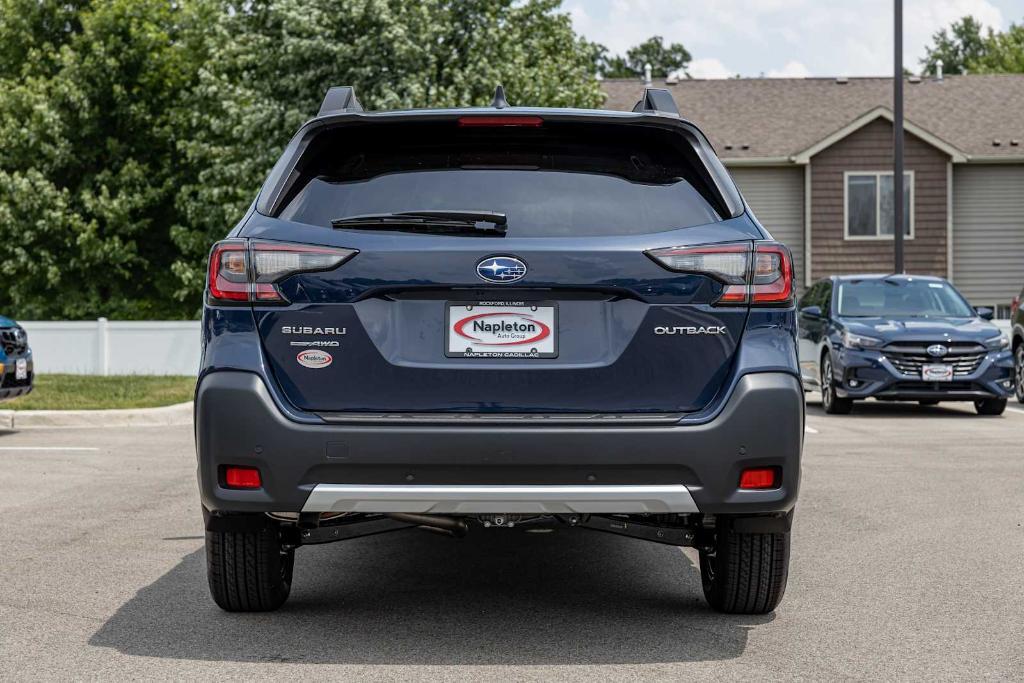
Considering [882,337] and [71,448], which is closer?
[71,448]

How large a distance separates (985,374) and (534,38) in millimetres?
22309

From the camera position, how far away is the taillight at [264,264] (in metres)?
4.65

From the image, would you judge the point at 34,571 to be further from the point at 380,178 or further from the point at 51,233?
the point at 51,233

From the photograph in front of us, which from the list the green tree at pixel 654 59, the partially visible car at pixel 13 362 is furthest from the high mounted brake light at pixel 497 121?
the green tree at pixel 654 59

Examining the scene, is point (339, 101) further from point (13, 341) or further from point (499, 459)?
point (13, 341)

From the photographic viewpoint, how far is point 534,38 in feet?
116

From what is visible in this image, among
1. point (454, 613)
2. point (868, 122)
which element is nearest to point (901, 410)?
point (454, 613)

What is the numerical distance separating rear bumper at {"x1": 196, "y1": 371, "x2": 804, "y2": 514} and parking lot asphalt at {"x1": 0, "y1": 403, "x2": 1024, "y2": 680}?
1.81 feet

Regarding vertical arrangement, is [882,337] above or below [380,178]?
below

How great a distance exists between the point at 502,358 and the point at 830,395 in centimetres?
1207

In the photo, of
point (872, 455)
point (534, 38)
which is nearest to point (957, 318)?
point (872, 455)

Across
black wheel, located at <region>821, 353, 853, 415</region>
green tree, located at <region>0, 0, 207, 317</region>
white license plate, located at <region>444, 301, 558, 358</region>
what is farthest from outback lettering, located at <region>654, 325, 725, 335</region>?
green tree, located at <region>0, 0, 207, 317</region>

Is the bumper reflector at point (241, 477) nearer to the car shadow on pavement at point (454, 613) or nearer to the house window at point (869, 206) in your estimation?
the car shadow on pavement at point (454, 613)

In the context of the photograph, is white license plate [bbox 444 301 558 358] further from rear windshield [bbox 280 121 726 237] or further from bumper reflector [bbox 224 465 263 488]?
bumper reflector [bbox 224 465 263 488]
